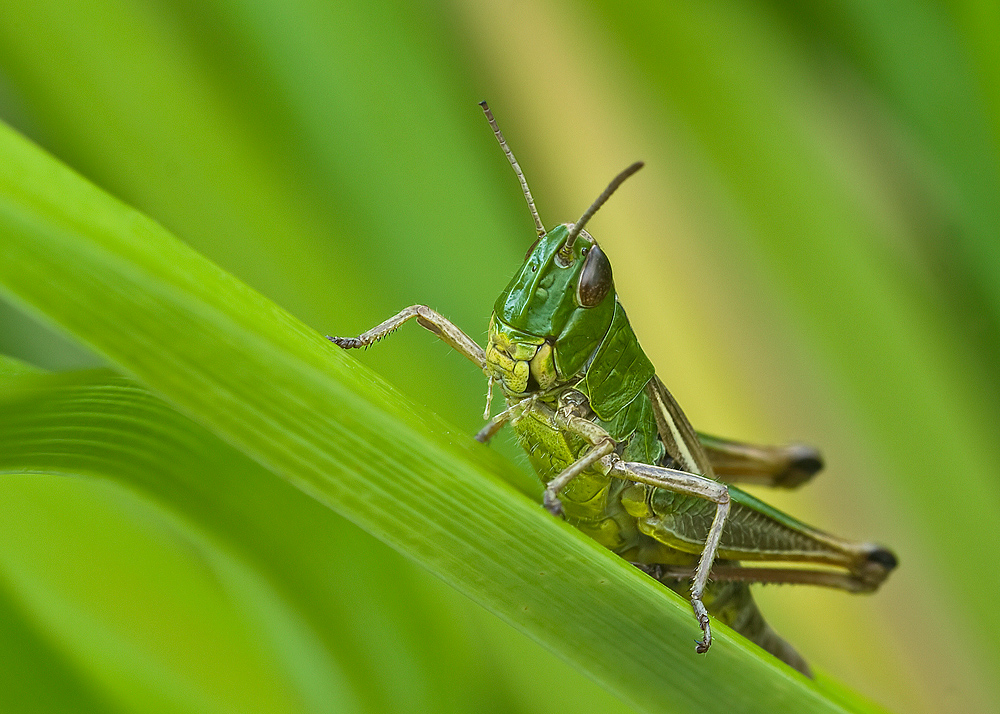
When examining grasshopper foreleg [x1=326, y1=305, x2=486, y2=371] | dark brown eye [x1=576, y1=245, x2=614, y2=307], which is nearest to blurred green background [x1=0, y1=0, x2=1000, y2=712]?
grasshopper foreleg [x1=326, y1=305, x2=486, y2=371]

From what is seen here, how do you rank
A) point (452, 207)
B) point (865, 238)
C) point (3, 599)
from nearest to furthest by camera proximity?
1. point (3, 599)
2. point (452, 207)
3. point (865, 238)

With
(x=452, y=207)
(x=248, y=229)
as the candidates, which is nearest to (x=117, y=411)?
(x=248, y=229)

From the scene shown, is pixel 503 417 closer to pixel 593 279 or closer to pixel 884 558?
pixel 593 279

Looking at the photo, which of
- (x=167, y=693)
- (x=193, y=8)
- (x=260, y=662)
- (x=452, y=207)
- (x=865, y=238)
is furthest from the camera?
(x=865, y=238)

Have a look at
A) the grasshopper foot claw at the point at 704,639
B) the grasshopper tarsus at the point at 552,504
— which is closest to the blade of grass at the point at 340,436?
the grasshopper foot claw at the point at 704,639

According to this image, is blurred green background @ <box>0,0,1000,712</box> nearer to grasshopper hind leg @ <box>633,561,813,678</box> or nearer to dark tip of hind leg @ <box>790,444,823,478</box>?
grasshopper hind leg @ <box>633,561,813,678</box>

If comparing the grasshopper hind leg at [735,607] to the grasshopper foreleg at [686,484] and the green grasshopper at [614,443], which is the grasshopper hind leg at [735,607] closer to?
the green grasshopper at [614,443]

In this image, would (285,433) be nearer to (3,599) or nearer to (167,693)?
(3,599)
